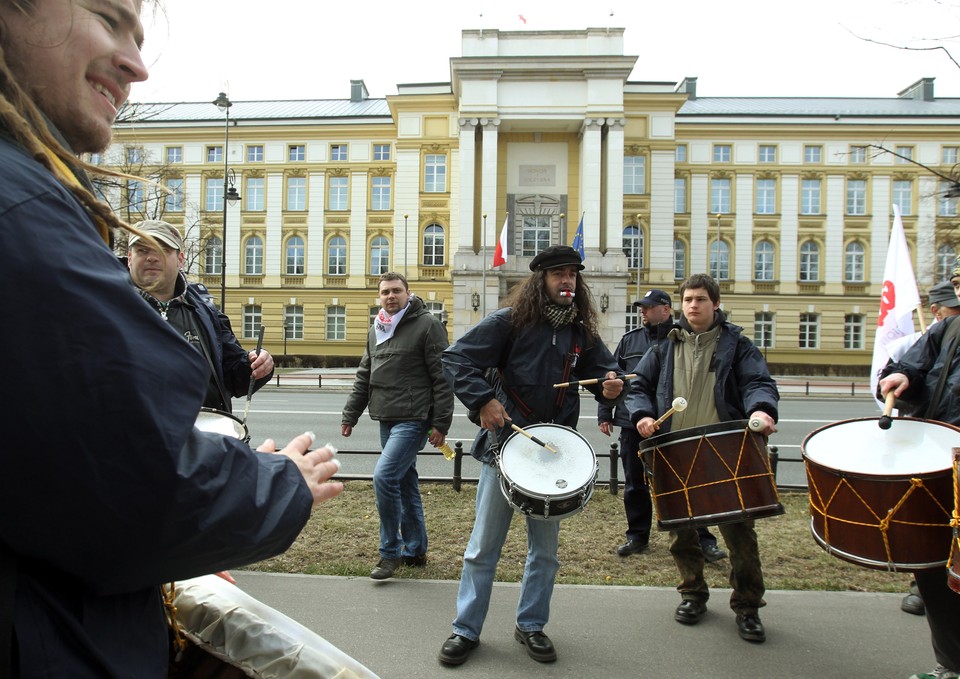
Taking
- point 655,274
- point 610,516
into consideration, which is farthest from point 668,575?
point 655,274

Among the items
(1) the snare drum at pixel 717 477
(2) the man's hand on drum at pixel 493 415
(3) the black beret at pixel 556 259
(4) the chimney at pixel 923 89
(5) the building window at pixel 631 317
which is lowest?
(1) the snare drum at pixel 717 477

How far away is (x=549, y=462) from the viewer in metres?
3.92

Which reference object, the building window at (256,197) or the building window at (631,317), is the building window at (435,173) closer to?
the building window at (256,197)

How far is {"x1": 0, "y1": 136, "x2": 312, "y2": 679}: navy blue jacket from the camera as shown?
899 mm

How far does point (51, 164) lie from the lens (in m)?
1.04

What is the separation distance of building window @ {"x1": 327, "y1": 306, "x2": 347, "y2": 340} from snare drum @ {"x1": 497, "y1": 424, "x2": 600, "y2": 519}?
44462mm

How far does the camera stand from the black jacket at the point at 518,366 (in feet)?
13.9

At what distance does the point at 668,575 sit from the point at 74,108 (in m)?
5.27

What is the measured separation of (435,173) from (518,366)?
44.4m

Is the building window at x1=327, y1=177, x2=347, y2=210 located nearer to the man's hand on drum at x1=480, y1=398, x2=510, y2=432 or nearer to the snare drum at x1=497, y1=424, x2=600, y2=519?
the man's hand on drum at x1=480, y1=398, x2=510, y2=432

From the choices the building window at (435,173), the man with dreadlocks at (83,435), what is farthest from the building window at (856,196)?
the man with dreadlocks at (83,435)

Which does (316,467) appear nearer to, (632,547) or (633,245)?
(632,547)

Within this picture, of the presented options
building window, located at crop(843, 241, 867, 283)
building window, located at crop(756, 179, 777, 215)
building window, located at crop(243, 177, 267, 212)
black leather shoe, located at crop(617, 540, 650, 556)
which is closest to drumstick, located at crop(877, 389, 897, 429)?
black leather shoe, located at crop(617, 540, 650, 556)

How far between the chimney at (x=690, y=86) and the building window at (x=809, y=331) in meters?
21.7
